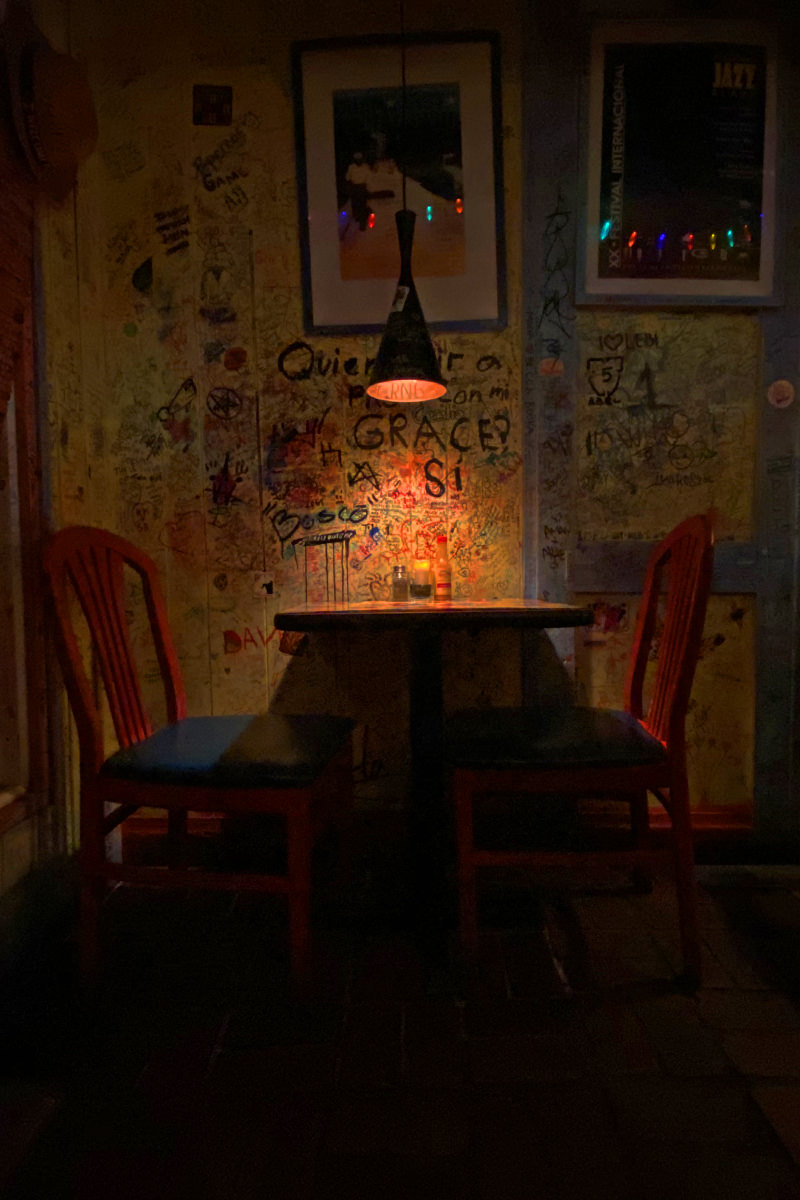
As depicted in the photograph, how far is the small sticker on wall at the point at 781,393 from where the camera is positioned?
223 cm

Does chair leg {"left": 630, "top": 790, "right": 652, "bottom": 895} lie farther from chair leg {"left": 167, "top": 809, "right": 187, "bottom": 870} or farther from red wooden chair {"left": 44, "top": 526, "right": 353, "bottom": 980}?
chair leg {"left": 167, "top": 809, "right": 187, "bottom": 870}

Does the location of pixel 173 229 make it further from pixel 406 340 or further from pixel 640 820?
pixel 640 820

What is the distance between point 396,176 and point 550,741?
77.6 inches

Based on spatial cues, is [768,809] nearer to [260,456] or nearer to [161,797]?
[161,797]

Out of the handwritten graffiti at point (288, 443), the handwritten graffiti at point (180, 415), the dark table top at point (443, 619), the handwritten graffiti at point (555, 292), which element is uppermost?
the handwritten graffiti at point (555, 292)

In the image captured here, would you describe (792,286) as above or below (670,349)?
above

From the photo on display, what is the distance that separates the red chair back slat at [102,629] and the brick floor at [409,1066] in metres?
Answer: 0.59

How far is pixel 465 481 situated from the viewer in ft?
7.55

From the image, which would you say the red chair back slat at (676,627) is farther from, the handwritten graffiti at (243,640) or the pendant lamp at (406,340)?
the handwritten graffiti at (243,640)

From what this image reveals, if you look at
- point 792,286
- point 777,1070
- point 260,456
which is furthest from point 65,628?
point 792,286

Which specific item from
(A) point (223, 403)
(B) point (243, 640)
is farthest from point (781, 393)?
(B) point (243, 640)

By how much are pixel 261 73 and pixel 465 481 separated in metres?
1.56

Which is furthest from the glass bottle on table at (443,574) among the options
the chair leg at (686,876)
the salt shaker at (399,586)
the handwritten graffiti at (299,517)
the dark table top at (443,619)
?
the chair leg at (686,876)

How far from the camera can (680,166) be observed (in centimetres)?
223
